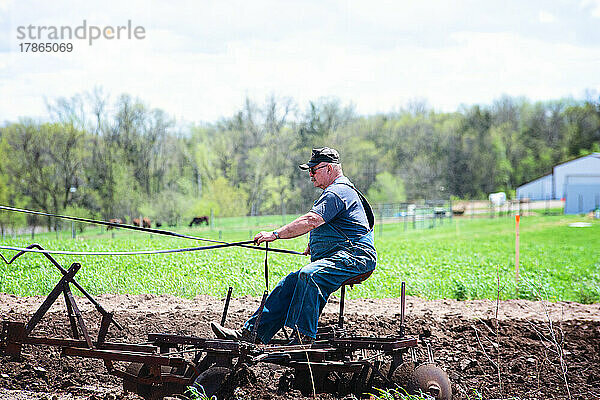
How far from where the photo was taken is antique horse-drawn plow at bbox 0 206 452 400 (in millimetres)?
5254

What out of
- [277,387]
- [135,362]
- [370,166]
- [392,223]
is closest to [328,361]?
[277,387]

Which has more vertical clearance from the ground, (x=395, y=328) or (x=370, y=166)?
(x=370, y=166)

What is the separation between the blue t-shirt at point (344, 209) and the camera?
5611 mm

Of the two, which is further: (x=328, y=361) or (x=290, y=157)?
(x=290, y=157)

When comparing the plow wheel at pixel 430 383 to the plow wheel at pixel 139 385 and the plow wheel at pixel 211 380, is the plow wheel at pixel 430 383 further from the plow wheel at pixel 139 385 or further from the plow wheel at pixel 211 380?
the plow wheel at pixel 139 385

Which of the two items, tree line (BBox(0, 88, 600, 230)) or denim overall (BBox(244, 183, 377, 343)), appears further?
tree line (BBox(0, 88, 600, 230))

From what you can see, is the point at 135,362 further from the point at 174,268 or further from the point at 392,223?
the point at 392,223

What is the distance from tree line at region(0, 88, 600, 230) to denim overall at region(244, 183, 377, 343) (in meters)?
29.3

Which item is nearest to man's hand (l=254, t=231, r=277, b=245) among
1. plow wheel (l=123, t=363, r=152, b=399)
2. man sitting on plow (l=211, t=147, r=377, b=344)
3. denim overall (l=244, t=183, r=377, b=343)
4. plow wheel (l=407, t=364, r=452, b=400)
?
man sitting on plow (l=211, t=147, r=377, b=344)

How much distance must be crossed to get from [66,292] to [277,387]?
6.82 feet

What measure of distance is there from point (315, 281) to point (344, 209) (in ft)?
2.27

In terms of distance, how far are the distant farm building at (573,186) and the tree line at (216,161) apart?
102 inches

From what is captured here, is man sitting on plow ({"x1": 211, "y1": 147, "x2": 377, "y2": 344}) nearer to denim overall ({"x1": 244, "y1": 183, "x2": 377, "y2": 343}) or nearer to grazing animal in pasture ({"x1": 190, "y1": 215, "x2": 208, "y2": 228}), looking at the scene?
denim overall ({"x1": 244, "y1": 183, "x2": 377, "y2": 343})

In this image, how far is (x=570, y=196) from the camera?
2078 inches
